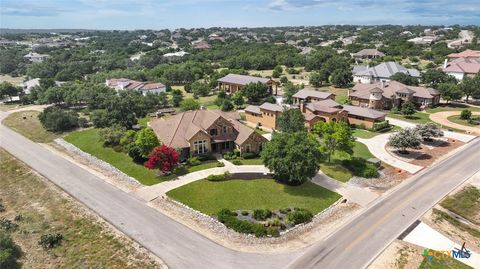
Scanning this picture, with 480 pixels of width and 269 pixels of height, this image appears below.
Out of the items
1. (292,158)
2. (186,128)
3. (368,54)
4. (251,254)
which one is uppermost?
(368,54)

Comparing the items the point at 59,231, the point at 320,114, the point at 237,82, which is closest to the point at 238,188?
the point at 59,231

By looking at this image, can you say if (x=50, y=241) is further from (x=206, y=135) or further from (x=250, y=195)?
(x=206, y=135)

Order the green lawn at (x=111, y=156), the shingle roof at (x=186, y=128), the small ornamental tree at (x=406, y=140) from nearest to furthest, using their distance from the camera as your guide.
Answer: the green lawn at (x=111, y=156)
the shingle roof at (x=186, y=128)
the small ornamental tree at (x=406, y=140)

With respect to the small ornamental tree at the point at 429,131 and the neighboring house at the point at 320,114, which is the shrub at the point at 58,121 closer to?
the neighboring house at the point at 320,114

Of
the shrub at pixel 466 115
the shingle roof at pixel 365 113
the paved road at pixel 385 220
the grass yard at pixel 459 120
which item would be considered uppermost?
the shingle roof at pixel 365 113

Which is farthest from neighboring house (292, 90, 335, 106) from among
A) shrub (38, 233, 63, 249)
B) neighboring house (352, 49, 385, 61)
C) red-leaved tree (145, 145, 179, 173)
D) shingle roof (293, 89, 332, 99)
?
neighboring house (352, 49, 385, 61)

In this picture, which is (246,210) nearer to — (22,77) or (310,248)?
(310,248)

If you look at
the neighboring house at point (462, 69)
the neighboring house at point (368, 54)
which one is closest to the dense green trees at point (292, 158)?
the neighboring house at point (462, 69)
